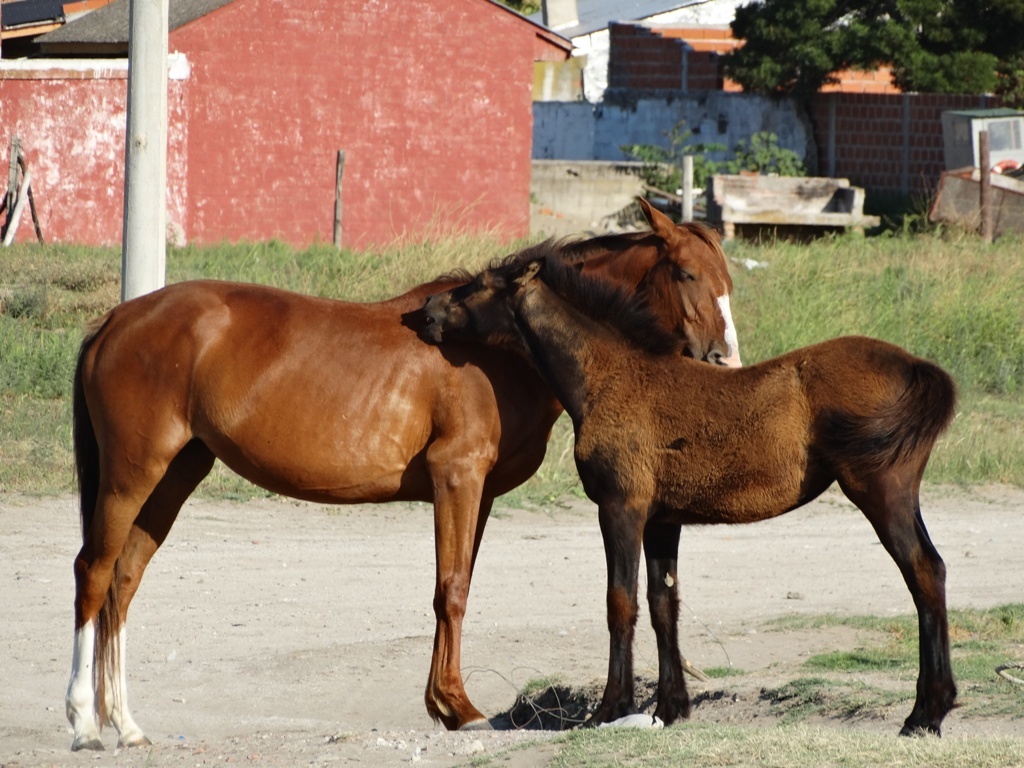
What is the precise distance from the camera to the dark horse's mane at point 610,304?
5465 mm

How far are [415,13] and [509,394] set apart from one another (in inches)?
650

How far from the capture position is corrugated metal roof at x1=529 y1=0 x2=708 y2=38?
39.1 metres

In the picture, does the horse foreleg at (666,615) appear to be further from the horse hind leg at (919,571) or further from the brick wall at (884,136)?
the brick wall at (884,136)

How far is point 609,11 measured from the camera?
141ft

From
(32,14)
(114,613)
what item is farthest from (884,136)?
(114,613)

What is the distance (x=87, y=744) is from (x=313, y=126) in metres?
16.1

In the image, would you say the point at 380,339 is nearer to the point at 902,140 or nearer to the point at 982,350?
the point at 982,350

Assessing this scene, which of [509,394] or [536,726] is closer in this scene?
[509,394]

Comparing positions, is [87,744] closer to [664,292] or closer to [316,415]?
[316,415]

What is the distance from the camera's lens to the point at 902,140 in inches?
1187

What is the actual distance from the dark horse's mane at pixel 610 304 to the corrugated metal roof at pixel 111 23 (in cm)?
1515

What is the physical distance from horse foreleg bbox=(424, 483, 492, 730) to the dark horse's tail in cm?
138

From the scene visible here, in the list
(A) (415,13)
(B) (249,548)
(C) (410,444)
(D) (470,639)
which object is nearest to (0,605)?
(B) (249,548)

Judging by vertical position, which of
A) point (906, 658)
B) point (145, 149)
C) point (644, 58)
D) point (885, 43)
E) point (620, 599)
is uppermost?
point (644, 58)
